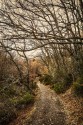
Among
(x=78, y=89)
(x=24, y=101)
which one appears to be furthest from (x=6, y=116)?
(x=78, y=89)

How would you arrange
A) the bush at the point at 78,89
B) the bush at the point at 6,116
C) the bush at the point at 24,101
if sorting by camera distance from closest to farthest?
1. the bush at the point at 6,116
2. the bush at the point at 78,89
3. the bush at the point at 24,101

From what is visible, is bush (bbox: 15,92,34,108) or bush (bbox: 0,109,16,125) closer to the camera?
bush (bbox: 0,109,16,125)

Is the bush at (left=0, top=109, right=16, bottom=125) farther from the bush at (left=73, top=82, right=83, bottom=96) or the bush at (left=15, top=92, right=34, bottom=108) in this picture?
the bush at (left=73, top=82, right=83, bottom=96)

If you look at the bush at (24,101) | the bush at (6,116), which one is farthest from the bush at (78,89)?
the bush at (6,116)

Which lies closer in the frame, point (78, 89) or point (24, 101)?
point (78, 89)

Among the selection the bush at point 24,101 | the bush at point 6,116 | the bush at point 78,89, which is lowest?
the bush at point 24,101

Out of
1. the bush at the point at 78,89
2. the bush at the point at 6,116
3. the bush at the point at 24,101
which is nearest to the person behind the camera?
the bush at the point at 6,116

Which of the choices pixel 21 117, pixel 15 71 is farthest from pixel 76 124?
pixel 15 71

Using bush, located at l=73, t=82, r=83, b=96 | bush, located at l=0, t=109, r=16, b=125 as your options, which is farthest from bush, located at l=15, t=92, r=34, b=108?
bush, located at l=73, t=82, r=83, b=96

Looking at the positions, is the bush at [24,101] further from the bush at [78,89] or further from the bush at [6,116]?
the bush at [78,89]

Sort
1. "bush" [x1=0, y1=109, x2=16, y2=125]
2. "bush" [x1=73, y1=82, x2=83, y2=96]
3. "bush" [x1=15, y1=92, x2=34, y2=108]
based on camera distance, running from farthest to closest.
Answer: "bush" [x1=15, y1=92, x2=34, y2=108], "bush" [x1=73, y1=82, x2=83, y2=96], "bush" [x1=0, y1=109, x2=16, y2=125]

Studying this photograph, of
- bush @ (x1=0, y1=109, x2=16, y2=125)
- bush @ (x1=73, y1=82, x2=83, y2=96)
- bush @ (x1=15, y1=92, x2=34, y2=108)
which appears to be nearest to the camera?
bush @ (x1=0, y1=109, x2=16, y2=125)

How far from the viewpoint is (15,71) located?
21.4 metres

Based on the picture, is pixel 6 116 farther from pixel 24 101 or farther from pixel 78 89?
pixel 78 89
